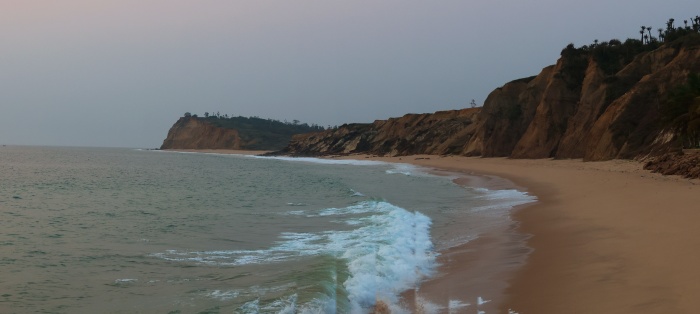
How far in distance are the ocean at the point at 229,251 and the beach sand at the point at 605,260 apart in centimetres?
71

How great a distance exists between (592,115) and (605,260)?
41.4 meters

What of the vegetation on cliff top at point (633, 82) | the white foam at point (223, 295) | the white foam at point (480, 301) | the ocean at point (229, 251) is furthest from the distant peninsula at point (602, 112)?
the white foam at point (223, 295)

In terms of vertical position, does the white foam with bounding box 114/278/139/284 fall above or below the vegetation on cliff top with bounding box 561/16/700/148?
below

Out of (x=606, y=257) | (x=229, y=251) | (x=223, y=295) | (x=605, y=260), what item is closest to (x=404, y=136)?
(x=229, y=251)

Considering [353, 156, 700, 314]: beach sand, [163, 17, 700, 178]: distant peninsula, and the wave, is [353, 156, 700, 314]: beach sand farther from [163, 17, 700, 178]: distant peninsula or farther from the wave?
[163, 17, 700, 178]: distant peninsula

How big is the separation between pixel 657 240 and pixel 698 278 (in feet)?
9.77

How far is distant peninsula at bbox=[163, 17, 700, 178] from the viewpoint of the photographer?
107 ft

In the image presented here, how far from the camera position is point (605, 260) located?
8750 millimetres

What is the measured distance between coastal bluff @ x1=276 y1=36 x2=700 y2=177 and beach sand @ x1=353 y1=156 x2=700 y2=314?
7887 mm

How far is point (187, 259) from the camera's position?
11.3 meters

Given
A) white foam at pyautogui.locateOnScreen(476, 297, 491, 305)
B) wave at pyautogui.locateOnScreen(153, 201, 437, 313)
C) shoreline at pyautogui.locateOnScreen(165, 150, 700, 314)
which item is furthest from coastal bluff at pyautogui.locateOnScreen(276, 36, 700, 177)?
white foam at pyautogui.locateOnScreen(476, 297, 491, 305)

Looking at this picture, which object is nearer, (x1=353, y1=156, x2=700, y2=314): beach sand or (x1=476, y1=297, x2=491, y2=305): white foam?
(x1=353, y1=156, x2=700, y2=314): beach sand

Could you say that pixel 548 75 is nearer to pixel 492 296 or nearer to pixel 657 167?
pixel 657 167

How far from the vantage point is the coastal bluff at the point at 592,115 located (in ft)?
117
